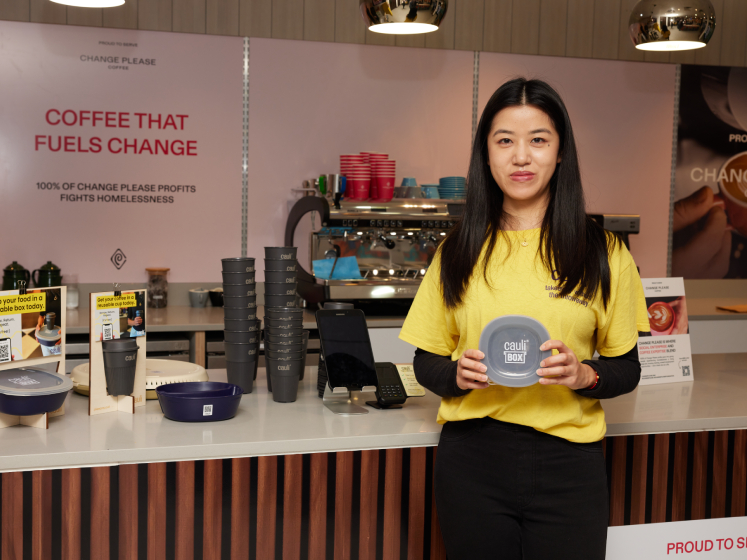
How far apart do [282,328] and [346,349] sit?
0.66 ft

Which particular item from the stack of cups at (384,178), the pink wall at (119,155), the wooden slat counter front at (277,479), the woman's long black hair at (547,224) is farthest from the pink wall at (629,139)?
the woman's long black hair at (547,224)

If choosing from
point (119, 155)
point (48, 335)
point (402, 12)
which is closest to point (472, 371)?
point (48, 335)

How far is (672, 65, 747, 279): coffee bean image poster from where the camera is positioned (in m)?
5.03

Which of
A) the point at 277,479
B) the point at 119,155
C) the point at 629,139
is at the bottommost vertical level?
the point at 277,479

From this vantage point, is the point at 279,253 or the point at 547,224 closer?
the point at 547,224

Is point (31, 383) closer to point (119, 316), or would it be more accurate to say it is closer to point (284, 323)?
point (119, 316)

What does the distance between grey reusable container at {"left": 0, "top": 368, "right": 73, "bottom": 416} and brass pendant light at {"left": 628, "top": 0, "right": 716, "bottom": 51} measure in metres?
2.34

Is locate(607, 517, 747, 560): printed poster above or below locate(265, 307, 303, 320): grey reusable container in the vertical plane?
below

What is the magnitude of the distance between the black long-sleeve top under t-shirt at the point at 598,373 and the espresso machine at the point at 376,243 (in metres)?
2.33

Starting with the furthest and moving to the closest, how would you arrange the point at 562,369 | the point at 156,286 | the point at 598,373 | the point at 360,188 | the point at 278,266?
the point at 156,286
the point at 360,188
the point at 278,266
the point at 598,373
the point at 562,369

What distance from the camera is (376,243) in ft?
13.6

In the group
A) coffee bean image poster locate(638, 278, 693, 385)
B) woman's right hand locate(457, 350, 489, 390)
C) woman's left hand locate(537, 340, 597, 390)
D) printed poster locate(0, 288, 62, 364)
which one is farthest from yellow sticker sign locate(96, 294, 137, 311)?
coffee bean image poster locate(638, 278, 693, 385)

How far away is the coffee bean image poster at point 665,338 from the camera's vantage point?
2.45 m

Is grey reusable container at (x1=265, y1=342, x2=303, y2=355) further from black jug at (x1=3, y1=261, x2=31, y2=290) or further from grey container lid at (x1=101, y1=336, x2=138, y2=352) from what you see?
black jug at (x1=3, y1=261, x2=31, y2=290)
